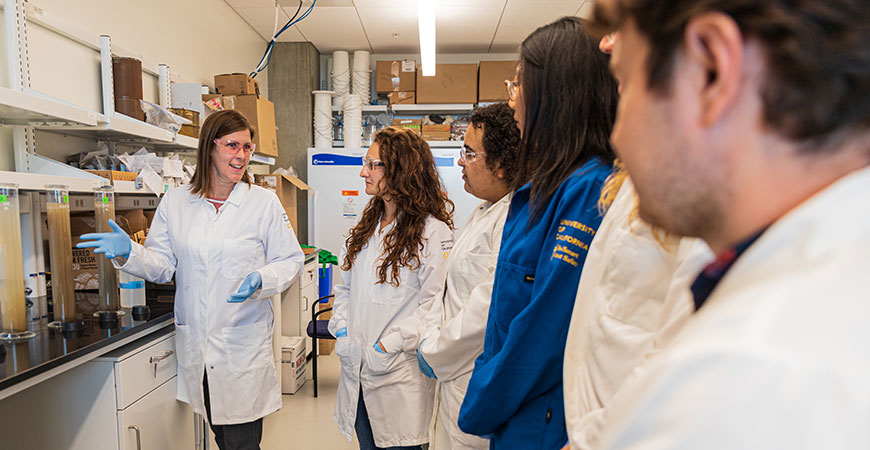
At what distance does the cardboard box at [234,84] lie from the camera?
340cm

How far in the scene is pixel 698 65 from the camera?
35cm

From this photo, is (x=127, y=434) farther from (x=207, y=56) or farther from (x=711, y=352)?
(x=207, y=56)

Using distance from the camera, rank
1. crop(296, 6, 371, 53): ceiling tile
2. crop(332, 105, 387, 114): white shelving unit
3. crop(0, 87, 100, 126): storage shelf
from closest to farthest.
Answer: crop(0, 87, 100, 126): storage shelf → crop(296, 6, 371, 53): ceiling tile → crop(332, 105, 387, 114): white shelving unit

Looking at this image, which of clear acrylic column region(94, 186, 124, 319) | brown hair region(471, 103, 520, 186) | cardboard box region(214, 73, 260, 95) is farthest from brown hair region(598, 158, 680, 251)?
cardboard box region(214, 73, 260, 95)

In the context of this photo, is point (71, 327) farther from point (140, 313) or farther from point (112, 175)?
point (112, 175)

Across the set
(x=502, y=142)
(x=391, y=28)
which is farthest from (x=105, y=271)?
(x=391, y=28)

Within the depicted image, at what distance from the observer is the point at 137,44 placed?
2688mm

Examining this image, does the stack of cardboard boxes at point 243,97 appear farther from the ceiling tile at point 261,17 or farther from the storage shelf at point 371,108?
the storage shelf at point 371,108

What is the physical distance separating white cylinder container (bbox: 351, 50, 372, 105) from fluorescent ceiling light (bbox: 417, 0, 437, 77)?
1.08 meters

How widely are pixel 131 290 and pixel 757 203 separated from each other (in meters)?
2.11

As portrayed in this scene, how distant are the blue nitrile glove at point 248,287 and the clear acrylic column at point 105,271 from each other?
396 millimetres

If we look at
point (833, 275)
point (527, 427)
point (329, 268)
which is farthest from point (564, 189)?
point (329, 268)

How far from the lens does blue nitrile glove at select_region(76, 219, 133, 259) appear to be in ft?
5.46

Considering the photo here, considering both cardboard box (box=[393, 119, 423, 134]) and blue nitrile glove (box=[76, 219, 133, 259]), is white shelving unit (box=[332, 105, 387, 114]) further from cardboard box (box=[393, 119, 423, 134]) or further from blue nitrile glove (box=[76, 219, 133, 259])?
blue nitrile glove (box=[76, 219, 133, 259])
